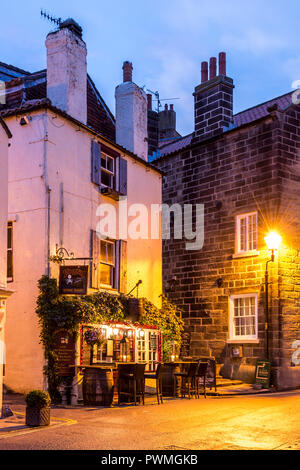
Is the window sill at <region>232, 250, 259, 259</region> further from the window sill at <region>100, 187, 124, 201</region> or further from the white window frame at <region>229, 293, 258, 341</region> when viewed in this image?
the window sill at <region>100, 187, 124, 201</region>

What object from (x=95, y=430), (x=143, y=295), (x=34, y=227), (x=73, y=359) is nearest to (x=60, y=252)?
(x=34, y=227)

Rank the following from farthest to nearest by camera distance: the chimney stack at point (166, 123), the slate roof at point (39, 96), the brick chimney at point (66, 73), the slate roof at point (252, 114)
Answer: the chimney stack at point (166, 123) → the slate roof at point (252, 114) → the slate roof at point (39, 96) → the brick chimney at point (66, 73)

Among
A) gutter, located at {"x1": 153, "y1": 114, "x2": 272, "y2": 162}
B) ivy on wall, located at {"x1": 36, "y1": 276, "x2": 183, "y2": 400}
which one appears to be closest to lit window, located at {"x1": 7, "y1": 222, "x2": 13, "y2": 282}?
ivy on wall, located at {"x1": 36, "y1": 276, "x2": 183, "y2": 400}

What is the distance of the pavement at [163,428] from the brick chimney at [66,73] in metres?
7.91

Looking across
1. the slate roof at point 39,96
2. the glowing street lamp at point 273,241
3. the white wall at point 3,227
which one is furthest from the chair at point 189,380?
the slate roof at point 39,96

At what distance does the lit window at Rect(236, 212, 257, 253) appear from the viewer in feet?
67.7

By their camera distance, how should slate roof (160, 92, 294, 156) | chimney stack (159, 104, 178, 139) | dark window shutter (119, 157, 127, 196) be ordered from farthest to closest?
chimney stack (159, 104, 178, 139)
slate roof (160, 92, 294, 156)
dark window shutter (119, 157, 127, 196)

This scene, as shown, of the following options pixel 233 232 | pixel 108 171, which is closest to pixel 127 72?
pixel 108 171

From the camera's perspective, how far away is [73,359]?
14.7m

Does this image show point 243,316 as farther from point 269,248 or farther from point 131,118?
point 131,118

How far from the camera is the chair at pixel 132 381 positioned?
1394cm

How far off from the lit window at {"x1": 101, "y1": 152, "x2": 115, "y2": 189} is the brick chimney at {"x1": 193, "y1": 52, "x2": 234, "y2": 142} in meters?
5.47

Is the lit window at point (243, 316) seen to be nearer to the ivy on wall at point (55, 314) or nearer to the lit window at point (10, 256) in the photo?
the ivy on wall at point (55, 314)
